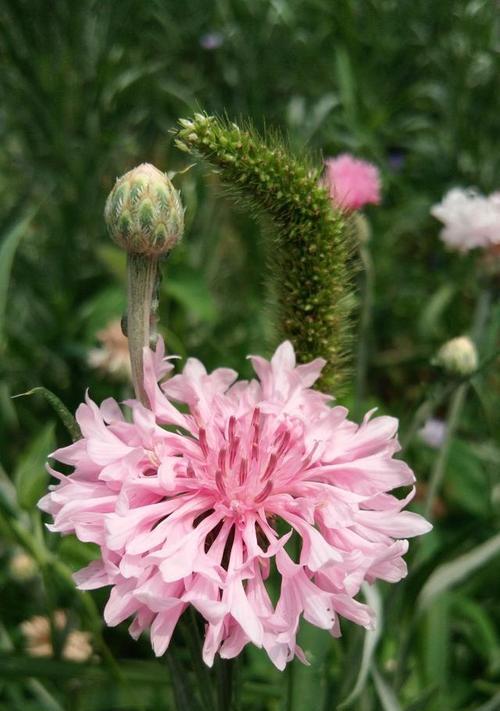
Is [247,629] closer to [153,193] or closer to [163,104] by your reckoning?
[153,193]

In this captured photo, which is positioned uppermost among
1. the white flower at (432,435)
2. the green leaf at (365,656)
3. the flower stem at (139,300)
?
the white flower at (432,435)

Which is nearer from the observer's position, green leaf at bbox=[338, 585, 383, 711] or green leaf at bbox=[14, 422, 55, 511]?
green leaf at bbox=[338, 585, 383, 711]

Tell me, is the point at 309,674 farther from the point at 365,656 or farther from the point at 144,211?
the point at 144,211

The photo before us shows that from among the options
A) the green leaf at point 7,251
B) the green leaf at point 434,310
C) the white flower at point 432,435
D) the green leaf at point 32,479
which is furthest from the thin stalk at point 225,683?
the green leaf at point 434,310

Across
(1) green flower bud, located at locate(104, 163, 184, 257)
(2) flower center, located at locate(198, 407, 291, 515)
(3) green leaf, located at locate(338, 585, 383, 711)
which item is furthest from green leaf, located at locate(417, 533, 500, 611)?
(1) green flower bud, located at locate(104, 163, 184, 257)

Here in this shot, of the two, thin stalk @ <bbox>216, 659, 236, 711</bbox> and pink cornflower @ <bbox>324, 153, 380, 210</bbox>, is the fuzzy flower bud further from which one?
thin stalk @ <bbox>216, 659, 236, 711</bbox>

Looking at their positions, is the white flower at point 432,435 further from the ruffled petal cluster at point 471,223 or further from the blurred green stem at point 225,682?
the blurred green stem at point 225,682
